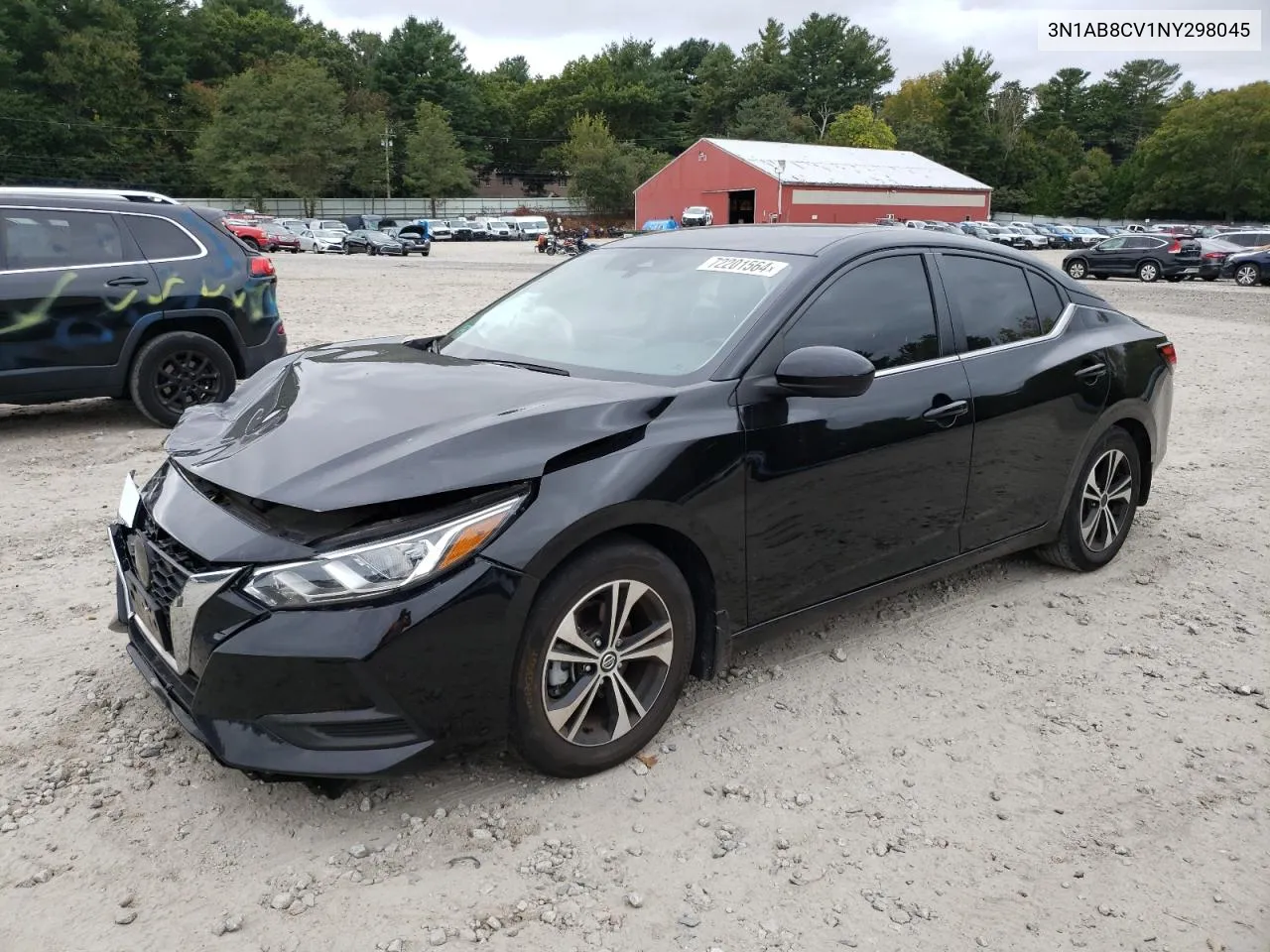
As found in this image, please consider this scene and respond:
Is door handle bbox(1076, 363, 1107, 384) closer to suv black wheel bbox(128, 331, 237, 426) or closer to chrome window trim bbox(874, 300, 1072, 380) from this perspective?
chrome window trim bbox(874, 300, 1072, 380)

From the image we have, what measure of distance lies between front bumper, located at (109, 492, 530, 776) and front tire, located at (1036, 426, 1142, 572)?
3.14m

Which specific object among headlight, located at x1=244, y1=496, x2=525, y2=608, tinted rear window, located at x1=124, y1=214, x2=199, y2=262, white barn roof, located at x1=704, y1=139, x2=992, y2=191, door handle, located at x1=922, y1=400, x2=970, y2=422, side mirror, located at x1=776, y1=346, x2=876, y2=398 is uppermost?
white barn roof, located at x1=704, y1=139, x2=992, y2=191

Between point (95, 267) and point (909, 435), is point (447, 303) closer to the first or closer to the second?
point (95, 267)

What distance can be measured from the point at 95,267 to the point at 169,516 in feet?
17.1

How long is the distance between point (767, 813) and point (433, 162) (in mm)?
82711

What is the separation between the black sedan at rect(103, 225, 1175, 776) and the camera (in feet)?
9.00

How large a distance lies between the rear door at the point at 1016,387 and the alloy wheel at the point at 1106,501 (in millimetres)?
312

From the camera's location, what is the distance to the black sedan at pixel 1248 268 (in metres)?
28.3

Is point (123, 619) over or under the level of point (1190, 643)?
over

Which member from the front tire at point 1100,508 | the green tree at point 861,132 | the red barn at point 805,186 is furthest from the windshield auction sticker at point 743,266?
the green tree at point 861,132

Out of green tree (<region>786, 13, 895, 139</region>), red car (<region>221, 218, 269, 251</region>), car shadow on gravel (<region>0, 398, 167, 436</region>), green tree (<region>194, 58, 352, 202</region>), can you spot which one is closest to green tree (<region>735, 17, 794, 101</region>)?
green tree (<region>786, 13, 895, 139</region>)

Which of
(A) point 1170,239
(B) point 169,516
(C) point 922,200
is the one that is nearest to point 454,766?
(B) point 169,516

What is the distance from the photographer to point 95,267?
7.39m

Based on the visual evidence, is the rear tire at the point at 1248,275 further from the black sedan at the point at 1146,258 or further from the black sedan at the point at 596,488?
the black sedan at the point at 596,488
